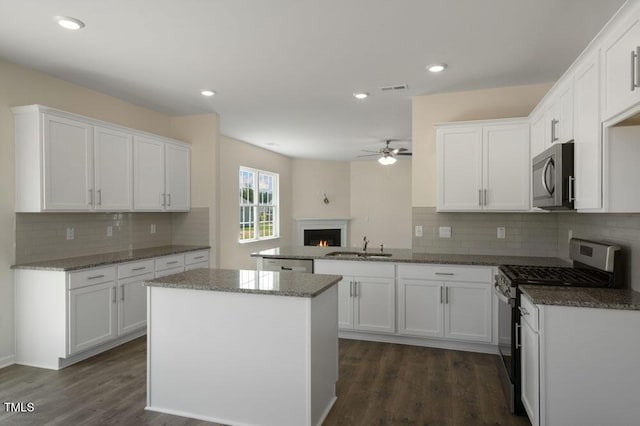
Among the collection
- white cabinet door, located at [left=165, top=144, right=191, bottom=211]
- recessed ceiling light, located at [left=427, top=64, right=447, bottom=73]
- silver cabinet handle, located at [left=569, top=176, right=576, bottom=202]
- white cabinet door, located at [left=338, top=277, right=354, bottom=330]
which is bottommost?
white cabinet door, located at [left=338, top=277, right=354, bottom=330]

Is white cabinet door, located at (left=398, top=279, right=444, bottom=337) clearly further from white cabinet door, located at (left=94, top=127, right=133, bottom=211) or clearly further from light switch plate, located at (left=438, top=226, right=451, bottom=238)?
white cabinet door, located at (left=94, top=127, right=133, bottom=211)

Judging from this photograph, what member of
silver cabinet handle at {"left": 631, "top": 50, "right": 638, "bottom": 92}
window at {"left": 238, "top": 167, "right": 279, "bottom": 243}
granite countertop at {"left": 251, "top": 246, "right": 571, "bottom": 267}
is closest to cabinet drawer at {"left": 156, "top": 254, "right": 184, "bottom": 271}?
granite countertop at {"left": 251, "top": 246, "right": 571, "bottom": 267}

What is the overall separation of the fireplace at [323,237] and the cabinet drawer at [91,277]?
5.74m

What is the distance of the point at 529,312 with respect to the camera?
2.38m

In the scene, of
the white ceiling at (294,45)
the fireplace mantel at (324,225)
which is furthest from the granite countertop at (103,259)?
the fireplace mantel at (324,225)

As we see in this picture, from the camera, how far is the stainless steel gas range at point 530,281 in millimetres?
2525

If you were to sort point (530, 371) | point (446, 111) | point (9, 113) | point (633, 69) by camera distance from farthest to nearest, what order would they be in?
point (446, 111)
point (9, 113)
point (530, 371)
point (633, 69)

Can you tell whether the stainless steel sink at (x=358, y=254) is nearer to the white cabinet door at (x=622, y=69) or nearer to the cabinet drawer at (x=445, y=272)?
the cabinet drawer at (x=445, y=272)

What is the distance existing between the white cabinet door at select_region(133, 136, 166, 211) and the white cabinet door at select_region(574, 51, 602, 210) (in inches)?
163

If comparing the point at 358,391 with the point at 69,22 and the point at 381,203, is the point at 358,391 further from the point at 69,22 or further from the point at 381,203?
the point at 381,203

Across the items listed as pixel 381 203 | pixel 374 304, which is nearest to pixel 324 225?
pixel 381 203

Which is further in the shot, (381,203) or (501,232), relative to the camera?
(381,203)

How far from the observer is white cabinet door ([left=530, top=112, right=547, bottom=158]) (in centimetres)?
325

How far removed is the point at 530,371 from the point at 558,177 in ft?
4.05
